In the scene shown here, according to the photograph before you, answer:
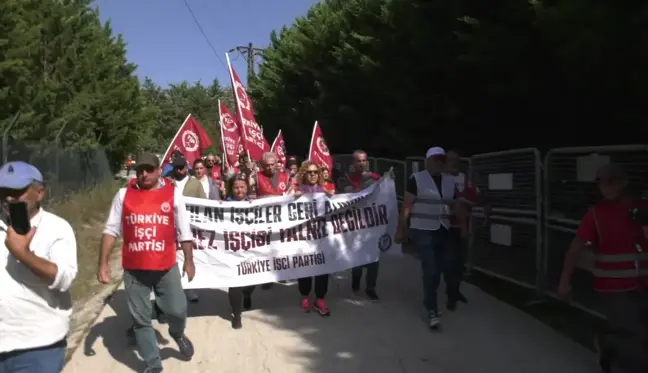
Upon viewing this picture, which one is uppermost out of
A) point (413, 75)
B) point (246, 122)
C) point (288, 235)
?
point (413, 75)

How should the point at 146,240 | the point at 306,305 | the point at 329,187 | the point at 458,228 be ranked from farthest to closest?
1. the point at 329,187
2. the point at 306,305
3. the point at 458,228
4. the point at 146,240

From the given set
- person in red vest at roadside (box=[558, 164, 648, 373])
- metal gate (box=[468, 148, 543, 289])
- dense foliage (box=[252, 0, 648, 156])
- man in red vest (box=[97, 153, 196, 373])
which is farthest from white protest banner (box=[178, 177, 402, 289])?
person in red vest at roadside (box=[558, 164, 648, 373])

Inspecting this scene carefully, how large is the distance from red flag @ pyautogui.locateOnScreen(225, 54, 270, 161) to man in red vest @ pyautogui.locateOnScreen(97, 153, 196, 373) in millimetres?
4513

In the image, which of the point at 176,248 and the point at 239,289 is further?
the point at 239,289

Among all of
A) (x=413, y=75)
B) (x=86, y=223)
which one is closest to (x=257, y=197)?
(x=413, y=75)

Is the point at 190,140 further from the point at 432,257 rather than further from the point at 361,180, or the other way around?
the point at 432,257

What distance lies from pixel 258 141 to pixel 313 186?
9.15ft

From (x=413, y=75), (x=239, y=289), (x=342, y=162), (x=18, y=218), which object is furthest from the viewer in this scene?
(x=342, y=162)

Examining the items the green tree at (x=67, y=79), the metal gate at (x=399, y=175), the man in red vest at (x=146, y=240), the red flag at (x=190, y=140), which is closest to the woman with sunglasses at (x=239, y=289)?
the man in red vest at (x=146, y=240)

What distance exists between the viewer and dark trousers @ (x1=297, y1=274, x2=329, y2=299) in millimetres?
7746

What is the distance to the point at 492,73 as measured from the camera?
33.0 feet

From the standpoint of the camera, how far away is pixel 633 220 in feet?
15.9

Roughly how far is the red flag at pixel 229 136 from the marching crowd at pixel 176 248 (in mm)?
2479

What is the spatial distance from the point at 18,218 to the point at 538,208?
19.0 ft
